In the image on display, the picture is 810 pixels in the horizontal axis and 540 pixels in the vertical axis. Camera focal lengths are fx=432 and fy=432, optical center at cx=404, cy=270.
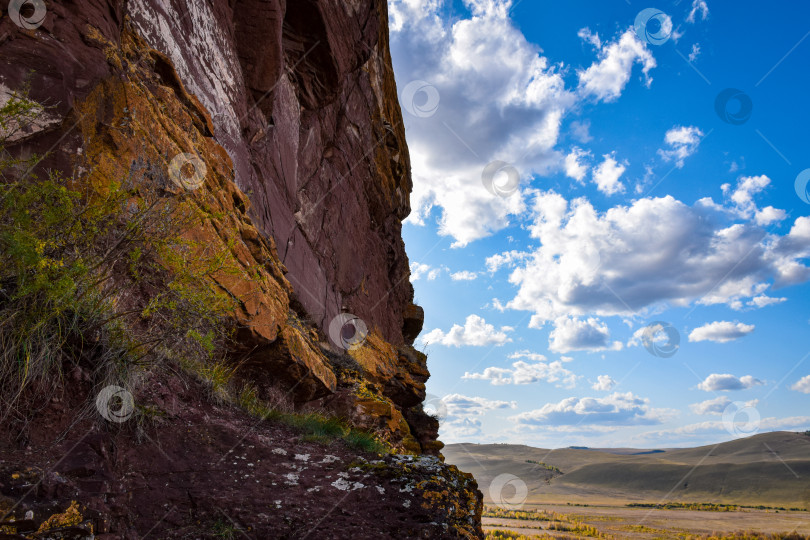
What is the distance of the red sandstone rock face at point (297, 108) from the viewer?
437 centimetres

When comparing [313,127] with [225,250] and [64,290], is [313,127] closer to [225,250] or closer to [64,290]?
[225,250]

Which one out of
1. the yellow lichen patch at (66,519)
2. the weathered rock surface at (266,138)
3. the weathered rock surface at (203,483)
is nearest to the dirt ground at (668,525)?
the weathered rock surface at (266,138)

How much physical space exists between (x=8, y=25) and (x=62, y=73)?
484 millimetres

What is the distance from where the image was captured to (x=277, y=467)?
3.77 meters
